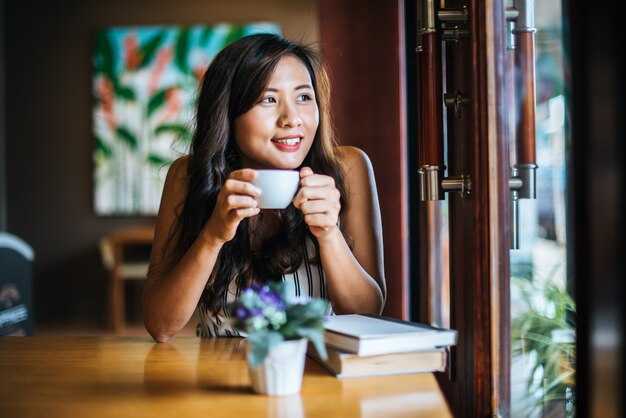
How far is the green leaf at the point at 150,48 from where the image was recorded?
596cm

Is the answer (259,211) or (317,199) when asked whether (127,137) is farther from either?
(317,199)

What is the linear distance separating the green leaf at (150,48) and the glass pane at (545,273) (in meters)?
5.44

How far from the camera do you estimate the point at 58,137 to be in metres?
6.10

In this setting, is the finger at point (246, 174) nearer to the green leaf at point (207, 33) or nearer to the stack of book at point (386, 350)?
the stack of book at point (386, 350)

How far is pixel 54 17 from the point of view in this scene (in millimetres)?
6051

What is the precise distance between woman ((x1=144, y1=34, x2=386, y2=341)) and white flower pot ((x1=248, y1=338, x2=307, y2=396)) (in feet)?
1.54

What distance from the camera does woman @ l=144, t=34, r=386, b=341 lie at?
1.34 metres

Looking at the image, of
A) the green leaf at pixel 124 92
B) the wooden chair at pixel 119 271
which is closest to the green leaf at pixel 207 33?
the green leaf at pixel 124 92

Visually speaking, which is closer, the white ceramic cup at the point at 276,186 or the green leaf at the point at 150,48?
the white ceramic cup at the point at 276,186

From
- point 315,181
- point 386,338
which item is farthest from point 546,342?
point 315,181

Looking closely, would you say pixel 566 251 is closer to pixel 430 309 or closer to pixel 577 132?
pixel 577 132

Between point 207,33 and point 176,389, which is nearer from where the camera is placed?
point 176,389

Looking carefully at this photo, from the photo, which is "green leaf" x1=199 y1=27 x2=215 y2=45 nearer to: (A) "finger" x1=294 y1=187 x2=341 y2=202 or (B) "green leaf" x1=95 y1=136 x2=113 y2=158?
(B) "green leaf" x1=95 y1=136 x2=113 y2=158

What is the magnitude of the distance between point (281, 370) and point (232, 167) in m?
0.85
